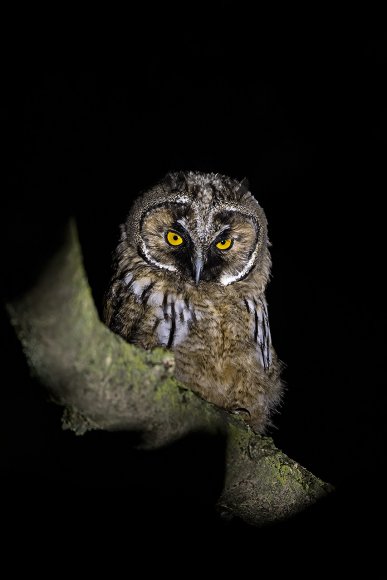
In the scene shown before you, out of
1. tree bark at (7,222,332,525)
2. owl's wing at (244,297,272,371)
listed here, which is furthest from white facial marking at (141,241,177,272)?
tree bark at (7,222,332,525)

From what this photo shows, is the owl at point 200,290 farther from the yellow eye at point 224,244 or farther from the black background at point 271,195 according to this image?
the black background at point 271,195

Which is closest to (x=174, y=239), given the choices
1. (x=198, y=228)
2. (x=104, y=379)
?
(x=198, y=228)

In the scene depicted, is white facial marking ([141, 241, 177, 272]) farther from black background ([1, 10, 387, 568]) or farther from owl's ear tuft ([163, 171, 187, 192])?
black background ([1, 10, 387, 568])

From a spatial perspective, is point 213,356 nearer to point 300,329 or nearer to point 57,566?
point 57,566

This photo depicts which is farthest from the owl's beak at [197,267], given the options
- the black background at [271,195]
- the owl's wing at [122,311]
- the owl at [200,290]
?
the black background at [271,195]

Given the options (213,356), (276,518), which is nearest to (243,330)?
(213,356)

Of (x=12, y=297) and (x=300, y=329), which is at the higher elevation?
(x=12, y=297)

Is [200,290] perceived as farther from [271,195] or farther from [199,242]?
[271,195]
